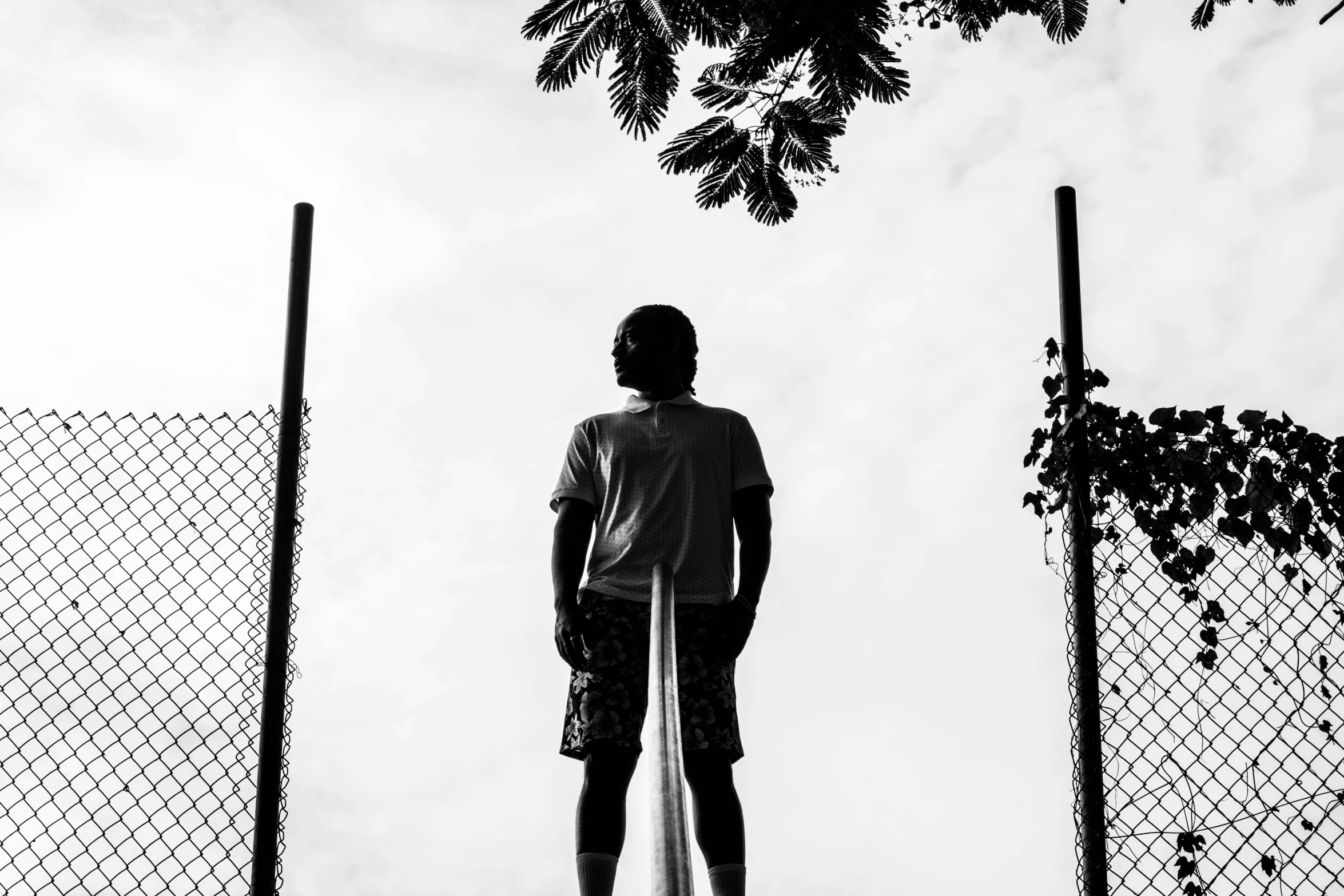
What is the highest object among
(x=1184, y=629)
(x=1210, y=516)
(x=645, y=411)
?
(x=645, y=411)

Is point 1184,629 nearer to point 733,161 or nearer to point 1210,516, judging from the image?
point 1210,516

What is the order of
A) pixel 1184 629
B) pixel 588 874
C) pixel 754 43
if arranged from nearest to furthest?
1. pixel 588 874
2. pixel 754 43
3. pixel 1184 629

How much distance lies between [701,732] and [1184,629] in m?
1.00

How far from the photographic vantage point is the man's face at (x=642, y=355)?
2553 millimetres

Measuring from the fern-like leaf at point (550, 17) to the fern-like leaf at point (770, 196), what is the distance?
1.59ft

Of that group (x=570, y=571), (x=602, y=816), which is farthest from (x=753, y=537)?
(x=602, y=816)

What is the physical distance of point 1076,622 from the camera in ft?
7.86

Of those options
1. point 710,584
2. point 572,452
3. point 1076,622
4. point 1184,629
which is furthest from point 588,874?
point 1184,629

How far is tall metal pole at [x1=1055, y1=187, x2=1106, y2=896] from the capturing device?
2279 millimetres

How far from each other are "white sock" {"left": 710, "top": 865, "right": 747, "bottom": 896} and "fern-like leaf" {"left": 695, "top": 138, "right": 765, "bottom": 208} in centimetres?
125

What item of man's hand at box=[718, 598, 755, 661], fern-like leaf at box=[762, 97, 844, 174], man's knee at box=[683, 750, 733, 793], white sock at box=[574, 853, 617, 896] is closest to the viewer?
white sock at box=[574, 853, 617, 896]

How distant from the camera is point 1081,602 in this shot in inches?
94.7

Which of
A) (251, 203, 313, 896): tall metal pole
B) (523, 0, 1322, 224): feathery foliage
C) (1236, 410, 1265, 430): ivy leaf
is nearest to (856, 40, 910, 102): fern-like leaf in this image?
(523, 0, 1322, 224): feathery foliage

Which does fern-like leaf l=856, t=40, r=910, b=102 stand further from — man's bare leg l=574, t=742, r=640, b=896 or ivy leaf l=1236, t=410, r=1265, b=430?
man's bare leg l=574, t=742, r=640, b=896
